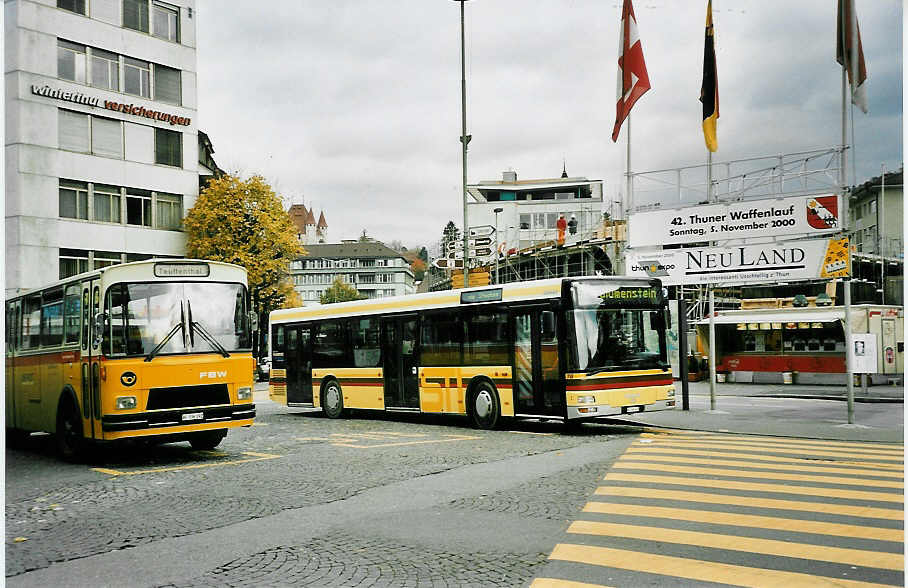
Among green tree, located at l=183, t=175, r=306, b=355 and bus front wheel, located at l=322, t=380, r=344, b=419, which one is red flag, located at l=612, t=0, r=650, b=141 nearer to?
bus front wheel, located at l=322, t=380, r=344, b=419

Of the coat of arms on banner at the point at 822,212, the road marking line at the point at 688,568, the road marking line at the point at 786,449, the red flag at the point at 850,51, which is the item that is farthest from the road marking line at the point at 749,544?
the coat of arms on banner at the point at 822,212

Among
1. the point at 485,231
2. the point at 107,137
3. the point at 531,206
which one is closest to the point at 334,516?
the point at 485,231

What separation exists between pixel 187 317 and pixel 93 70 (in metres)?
13.5

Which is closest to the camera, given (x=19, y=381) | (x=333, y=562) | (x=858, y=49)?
(x=333, y=562)

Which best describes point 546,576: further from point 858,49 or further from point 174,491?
point 858,49

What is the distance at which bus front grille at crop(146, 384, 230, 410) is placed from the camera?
12.4 m

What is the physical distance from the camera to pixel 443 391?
18.2 meters

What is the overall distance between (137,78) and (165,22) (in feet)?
9.01

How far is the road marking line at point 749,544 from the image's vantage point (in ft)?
20.6

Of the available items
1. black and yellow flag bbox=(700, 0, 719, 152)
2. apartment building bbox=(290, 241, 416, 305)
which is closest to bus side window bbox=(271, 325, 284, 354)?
black and yellow flag bbox=(700, 0, 719, 152)

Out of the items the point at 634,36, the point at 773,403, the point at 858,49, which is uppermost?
the point at 634,36

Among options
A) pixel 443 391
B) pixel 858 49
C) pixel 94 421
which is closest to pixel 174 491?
pixel 94 421

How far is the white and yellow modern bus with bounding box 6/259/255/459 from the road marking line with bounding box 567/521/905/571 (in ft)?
22.8

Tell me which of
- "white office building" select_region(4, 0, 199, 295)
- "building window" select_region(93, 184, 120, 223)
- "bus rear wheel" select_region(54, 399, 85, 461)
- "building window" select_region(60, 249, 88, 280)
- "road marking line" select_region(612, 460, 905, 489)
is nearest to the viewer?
"road marking line" select_region(612, 460, 905, 489)
